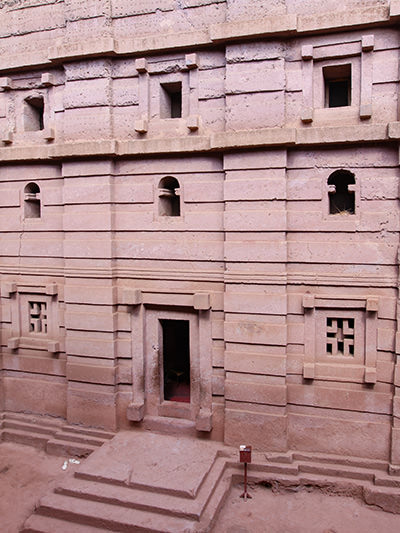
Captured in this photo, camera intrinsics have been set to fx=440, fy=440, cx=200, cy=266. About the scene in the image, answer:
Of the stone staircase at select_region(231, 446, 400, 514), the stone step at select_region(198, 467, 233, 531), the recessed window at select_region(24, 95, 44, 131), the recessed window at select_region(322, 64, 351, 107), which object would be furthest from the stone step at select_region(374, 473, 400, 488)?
the recessed window at select_region(24, 95, 44, 131)

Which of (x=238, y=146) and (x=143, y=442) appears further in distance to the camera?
(x=143, y=442)

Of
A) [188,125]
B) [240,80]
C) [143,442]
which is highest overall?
[240,80]

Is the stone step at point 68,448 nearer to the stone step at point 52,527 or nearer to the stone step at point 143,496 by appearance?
the stone step at point 143,496

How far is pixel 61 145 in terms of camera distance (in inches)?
351

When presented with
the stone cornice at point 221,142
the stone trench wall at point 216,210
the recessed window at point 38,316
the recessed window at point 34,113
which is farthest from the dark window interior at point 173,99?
the recessed window at point 38,316

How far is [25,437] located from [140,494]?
147 inches

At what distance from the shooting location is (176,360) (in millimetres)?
9961

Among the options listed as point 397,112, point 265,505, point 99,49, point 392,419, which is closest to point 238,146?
point 397,112

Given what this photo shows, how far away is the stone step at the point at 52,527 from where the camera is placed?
6832 mm

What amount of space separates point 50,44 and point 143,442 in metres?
8.36

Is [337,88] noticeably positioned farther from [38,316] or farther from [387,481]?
[38,316]

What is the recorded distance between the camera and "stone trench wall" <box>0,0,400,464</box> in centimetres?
777

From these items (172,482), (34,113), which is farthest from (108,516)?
(34,113)

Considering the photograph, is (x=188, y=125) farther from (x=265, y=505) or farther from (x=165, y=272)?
(x=265, y=505)
